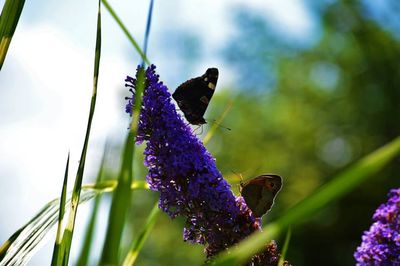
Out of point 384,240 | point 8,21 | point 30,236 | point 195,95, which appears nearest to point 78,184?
point 30,236

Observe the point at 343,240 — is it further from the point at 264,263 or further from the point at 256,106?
the point at 264,263

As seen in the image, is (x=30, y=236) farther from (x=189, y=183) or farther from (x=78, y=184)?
(x=189, y=183)

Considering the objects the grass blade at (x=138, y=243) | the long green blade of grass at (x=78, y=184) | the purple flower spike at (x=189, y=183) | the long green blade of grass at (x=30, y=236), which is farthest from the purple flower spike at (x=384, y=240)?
the long green blade of grass at (x=78, y=184)

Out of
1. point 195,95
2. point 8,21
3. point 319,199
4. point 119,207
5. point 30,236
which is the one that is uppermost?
point 8,21

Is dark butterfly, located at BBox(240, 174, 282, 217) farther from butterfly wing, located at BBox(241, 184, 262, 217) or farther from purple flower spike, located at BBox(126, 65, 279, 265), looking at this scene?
purple flower spike, located at BBox(126, 65, 279, 265)

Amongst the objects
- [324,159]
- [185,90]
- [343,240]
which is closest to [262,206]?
[185,90]

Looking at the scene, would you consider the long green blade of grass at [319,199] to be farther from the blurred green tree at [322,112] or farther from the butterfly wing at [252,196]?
the blurred green tree at [322,112]
